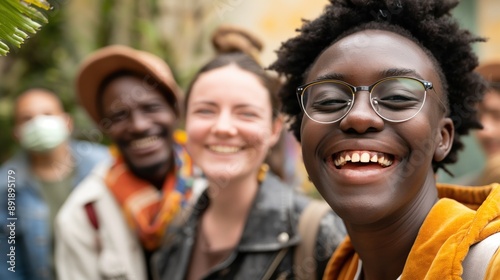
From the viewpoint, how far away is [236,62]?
3.54m

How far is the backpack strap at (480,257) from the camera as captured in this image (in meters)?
1.84

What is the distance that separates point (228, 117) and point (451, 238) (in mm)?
1619

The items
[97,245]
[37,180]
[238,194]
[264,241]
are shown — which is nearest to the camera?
[264,241]

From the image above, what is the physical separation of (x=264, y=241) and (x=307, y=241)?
0.24 m

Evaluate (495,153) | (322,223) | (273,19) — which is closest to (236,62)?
(322,223)

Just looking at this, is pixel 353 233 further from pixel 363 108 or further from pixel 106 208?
pixel 106 208

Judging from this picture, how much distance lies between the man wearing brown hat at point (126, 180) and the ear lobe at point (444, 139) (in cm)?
196

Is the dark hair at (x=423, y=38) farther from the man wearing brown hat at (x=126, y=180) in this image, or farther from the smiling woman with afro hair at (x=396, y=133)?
the man wearing brown hat at (x=126, y=180)

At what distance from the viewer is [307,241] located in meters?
3.17

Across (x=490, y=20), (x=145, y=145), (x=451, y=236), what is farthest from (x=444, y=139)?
(x=490, y=20)

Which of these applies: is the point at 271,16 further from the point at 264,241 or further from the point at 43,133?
the point at 264,241

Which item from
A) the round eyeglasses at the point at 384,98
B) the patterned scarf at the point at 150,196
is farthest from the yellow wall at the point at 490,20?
the round eyeglasses at the point at 384,98

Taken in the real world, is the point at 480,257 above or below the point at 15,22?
below

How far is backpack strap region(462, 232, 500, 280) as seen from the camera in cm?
184
